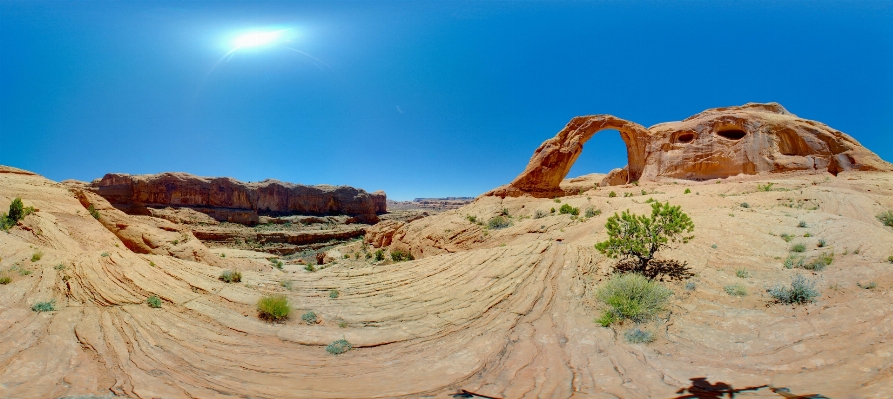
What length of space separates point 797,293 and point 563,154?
78.2 ft

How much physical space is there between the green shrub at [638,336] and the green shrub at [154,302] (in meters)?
9.23

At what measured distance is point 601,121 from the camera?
30078mm

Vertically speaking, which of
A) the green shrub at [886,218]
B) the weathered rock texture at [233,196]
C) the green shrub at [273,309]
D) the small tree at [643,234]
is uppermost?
the weathered rock texture at [233,196]

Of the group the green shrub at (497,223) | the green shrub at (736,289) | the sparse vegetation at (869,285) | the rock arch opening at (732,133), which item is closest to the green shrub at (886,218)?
the sparse vegetation at (869,285)

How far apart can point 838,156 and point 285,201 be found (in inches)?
3089

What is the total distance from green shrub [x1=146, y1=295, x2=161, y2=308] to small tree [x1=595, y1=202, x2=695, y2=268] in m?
10.5

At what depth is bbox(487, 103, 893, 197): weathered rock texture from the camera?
78.0 feet

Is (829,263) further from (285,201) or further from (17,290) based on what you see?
(285,201)

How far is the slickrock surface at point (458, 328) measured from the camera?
15.9 feet

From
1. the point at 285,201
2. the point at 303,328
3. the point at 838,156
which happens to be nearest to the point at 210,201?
the point at 285,201

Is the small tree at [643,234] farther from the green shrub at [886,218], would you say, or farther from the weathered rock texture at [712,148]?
the weathered rock texture at [712,148]

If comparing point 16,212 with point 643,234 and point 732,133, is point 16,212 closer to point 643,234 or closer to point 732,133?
point 643,234

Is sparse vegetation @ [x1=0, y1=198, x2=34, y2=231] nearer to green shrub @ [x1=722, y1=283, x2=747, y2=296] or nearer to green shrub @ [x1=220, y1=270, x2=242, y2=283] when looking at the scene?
green shrub @ [x1=220, y1=270, x2=242, y2=283]

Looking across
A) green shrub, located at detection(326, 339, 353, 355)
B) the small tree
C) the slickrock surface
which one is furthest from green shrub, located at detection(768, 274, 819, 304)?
green shrub, located at detection(326, 339, 353, 355)
